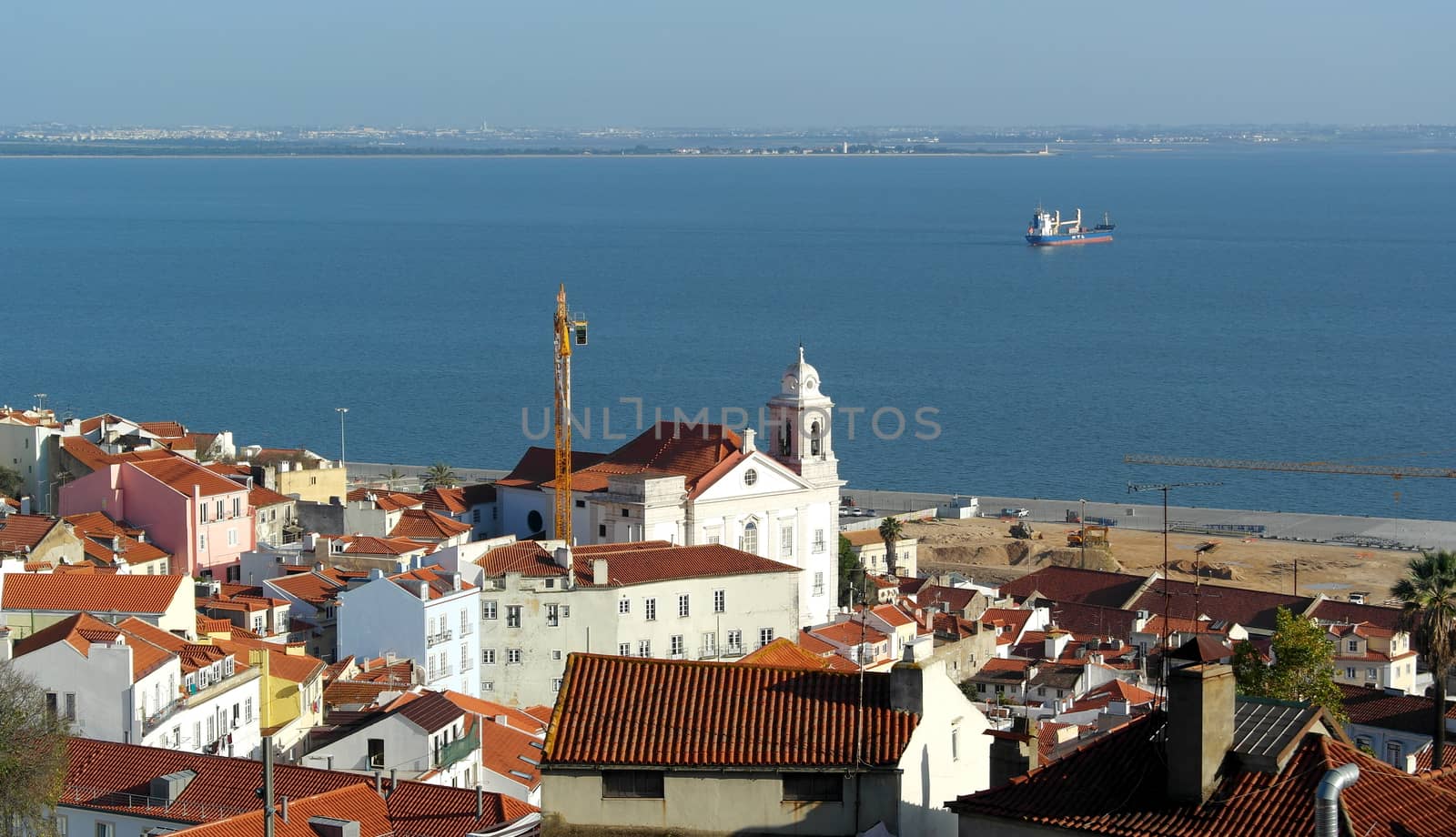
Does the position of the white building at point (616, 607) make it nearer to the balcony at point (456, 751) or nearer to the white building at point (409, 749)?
the balcony at point (456, 751)

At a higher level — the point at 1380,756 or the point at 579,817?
the point at 579,817

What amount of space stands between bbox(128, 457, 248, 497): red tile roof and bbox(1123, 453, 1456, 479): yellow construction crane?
164ft

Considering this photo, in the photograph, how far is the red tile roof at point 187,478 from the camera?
49.4m

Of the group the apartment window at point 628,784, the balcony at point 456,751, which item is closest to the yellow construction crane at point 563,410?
the balcony at point 456,751

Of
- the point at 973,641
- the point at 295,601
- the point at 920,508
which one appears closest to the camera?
the point at 295,601

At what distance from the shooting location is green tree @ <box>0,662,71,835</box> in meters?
19.9

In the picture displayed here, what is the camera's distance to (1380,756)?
30828 millimetres

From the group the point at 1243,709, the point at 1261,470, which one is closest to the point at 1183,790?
the point at 1243,709

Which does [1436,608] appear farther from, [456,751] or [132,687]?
[132,687]

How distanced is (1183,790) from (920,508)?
65.8 metres

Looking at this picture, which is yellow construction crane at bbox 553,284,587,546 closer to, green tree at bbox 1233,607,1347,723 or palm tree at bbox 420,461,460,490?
palm tree at bbox 420,461,460,490

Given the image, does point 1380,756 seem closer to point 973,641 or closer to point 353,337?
point 973,641

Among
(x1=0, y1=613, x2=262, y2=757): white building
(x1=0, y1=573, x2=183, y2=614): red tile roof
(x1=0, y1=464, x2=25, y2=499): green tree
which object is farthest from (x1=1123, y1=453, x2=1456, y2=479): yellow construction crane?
(x1=0, y1=613, x2=262, y2=757): white building

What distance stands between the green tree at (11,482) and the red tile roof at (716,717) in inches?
1693
